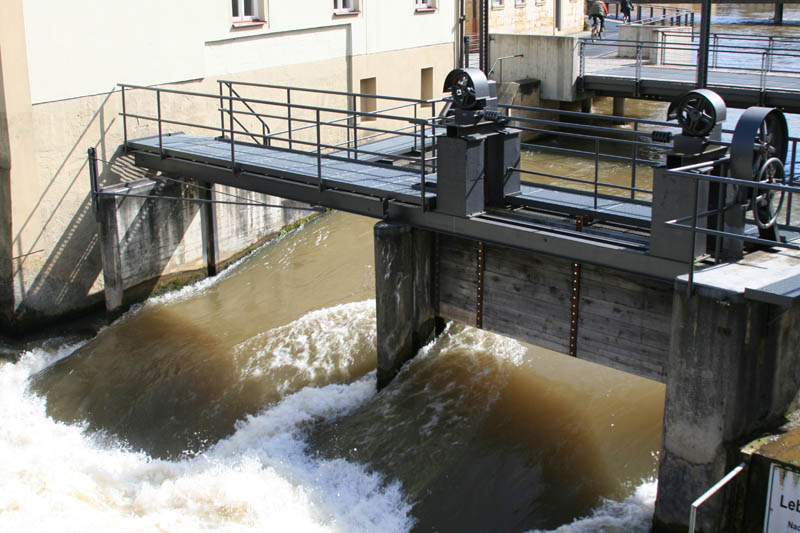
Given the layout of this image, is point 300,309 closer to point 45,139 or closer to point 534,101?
point 45,139

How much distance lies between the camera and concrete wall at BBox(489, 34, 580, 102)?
2494cm

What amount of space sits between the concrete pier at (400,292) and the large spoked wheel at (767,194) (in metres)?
4.00

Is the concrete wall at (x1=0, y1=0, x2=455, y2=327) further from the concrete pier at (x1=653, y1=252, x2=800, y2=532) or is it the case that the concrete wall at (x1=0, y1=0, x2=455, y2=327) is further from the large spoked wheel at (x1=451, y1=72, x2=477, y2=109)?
the concrete pier at (x1=653, y1=252, x2=800, y2=532)

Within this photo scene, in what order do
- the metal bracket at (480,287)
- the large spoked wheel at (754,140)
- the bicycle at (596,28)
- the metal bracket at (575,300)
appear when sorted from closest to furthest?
the large spoked wheel at (754,140), the metal bracket at (575,300), the metal bracket at (480,287), the bicycle at (596,28)

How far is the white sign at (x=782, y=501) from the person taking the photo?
748 cm

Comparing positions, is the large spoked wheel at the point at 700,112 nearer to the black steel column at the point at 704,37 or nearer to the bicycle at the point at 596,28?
the black steel column at the point at 704,37

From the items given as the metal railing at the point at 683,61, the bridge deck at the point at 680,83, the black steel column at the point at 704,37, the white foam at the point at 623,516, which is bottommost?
the white foam at the point at 623,516

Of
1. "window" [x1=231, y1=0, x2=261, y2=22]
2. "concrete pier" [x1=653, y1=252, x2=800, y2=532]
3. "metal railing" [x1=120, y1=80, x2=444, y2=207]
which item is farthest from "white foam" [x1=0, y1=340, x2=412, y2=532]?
"window" [x1=231, y1=0, x2=261, y2=22]

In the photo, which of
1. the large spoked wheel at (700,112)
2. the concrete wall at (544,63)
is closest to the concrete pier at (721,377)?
the large spoked wheel at (700,112)

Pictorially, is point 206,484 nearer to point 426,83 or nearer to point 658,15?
point 426,83

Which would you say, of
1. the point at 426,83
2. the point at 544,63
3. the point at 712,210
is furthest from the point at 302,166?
the point at 544,63

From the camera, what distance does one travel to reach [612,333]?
9.61m

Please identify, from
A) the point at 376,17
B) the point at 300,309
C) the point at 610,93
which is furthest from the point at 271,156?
the point at 610,93

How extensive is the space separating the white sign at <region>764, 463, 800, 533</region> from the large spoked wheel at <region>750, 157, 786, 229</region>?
228cm
